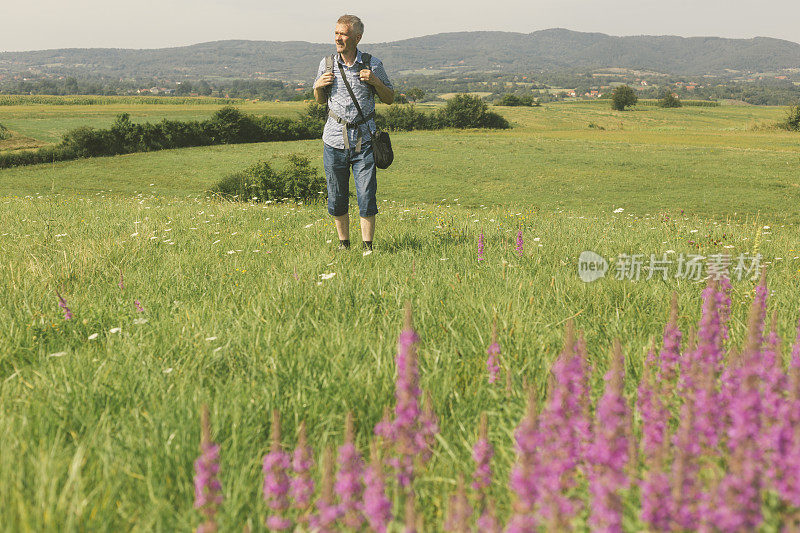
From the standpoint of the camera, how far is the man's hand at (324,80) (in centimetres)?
684

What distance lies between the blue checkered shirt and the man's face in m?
0.19

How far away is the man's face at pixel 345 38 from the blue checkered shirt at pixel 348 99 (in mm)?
193

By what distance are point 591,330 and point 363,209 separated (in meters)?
4.32

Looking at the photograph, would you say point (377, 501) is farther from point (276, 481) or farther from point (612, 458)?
point (612, 458)

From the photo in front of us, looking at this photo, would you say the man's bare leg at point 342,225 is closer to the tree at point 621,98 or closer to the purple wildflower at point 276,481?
the purple wildflower at point 276,481

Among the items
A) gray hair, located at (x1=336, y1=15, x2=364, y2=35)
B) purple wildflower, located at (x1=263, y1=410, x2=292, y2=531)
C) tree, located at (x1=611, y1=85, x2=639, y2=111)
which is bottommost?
purple wildflower, located at (x1=263, y1=410, x2=292, y2=531)

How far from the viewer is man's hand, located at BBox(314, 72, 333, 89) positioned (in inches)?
269

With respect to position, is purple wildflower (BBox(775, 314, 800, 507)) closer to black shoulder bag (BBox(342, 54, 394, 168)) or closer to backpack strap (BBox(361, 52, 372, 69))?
black shoulder bag (BBox(342, 54, 394, 168))

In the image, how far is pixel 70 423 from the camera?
257cm

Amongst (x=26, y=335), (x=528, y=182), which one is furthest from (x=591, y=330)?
(x=528, y=182)

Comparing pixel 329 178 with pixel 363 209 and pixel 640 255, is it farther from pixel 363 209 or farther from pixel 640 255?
pixel 640 255

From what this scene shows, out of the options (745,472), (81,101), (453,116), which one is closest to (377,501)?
(745,472)

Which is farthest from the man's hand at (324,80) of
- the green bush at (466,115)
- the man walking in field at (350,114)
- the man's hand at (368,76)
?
the green bush at (466,115)

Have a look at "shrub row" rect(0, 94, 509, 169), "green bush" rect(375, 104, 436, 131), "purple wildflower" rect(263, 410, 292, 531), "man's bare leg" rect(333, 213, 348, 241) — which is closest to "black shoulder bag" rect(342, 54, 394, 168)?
"man's bare leg" rect(333, 213, 348, 241)
